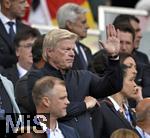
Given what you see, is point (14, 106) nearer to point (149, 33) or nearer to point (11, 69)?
point (11, 69)

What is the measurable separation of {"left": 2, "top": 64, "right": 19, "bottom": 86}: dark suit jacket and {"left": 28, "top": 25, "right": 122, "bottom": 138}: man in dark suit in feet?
4.06

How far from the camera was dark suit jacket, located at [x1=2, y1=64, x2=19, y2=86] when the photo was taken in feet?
34.7

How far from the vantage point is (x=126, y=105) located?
10000 mm

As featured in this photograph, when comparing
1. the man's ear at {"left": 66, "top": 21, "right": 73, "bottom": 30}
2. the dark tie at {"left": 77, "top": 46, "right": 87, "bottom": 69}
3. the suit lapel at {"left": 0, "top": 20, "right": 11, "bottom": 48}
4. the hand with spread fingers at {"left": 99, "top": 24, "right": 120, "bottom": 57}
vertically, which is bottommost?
the dark tie at {"left": 77, "top": 46, "right": 87, "bottom": 69}

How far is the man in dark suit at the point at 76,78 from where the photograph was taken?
9188 mm

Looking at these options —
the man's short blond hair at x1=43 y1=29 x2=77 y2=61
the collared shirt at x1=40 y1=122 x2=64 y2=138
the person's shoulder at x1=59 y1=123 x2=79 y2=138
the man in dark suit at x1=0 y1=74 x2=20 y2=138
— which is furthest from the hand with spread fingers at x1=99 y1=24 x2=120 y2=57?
the man in dark suit at x1=0 y1=74 x2=20 y2=138

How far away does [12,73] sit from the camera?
10.7 meters

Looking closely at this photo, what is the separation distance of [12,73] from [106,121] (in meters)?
1.61

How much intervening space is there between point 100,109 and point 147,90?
1.54 m

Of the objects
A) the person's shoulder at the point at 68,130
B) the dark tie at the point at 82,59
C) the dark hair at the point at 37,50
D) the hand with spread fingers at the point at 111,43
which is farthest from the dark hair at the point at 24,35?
the person's shoulder at the point at 68,130

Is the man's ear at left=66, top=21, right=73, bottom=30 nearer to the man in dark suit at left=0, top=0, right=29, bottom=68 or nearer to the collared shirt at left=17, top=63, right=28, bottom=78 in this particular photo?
the man in dark suit at left=0, top=0, right=29, bottom=68

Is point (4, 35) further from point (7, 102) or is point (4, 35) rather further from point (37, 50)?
point (7, 102)

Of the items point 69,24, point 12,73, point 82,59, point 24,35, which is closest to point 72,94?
point 12,73

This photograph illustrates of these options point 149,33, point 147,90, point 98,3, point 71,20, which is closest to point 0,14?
point 71,20
